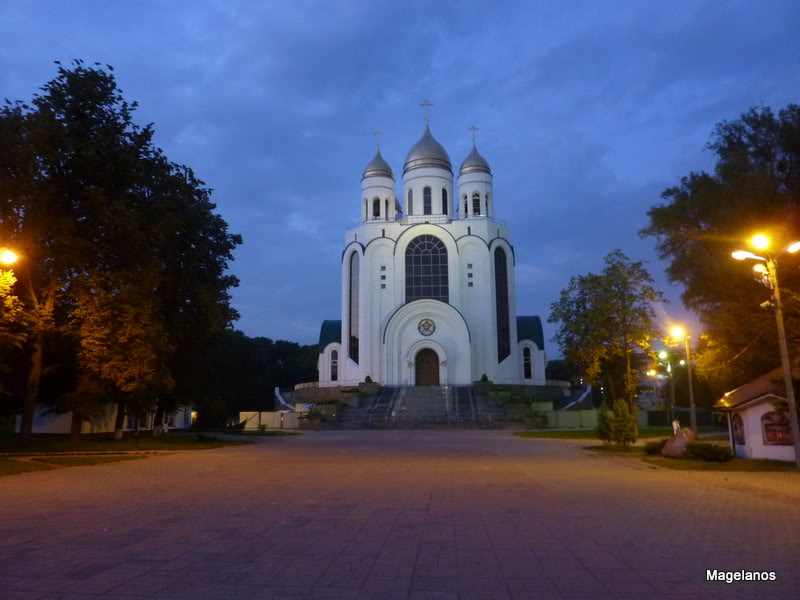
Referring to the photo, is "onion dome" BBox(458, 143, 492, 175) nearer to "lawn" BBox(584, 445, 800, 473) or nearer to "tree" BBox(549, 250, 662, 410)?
"tree" BBox(549, 250, 662, 410)

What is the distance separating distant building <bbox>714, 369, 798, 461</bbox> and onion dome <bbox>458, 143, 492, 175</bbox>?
4121 cm

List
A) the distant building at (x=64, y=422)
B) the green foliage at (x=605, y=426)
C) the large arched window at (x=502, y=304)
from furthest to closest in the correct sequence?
the large arched window at (x=502, y=304), the distant building at (x=64, y=422), the green foliage at (x=605, y=426)

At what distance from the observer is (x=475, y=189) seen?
57.8 meters

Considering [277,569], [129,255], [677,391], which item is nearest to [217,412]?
[129,255]

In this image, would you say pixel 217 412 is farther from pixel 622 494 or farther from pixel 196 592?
pixel 196 592

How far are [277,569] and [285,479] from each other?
7.52 m

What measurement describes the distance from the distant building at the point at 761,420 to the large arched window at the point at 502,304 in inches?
1326

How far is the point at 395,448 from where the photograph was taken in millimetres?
22203

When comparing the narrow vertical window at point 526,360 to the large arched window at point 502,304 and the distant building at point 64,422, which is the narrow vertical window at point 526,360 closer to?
the large arched window at point 502,304

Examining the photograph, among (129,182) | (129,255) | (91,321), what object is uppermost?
(129,182)

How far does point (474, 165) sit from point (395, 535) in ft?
175

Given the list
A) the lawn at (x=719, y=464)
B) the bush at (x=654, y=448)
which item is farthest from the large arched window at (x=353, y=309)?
the lawn at (x=719, y=464)

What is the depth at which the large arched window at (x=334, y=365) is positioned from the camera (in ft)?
187

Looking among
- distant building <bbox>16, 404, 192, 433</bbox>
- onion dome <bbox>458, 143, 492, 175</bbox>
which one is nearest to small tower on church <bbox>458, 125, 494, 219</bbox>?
onion dome <bbox>458, 143, 492, 175</bbox>
